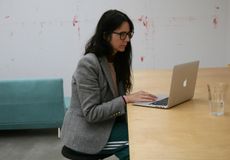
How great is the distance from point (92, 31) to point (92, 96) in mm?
2556

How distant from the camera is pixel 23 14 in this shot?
13.5 ft

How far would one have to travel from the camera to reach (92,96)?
1.69 metres

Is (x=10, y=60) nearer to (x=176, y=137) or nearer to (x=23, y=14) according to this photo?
(x=23, y=14)

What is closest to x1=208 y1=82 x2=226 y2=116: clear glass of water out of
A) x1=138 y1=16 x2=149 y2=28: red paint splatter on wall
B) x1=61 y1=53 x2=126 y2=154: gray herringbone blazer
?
x1=61 y1=53 x2=126 y2=154: gray herringbone blazer

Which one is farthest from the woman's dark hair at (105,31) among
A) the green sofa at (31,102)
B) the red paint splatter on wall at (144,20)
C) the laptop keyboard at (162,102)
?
the red paint splatter on wall at (144,20)

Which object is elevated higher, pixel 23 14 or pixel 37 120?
pixel 23 14

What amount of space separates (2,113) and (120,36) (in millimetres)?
2083

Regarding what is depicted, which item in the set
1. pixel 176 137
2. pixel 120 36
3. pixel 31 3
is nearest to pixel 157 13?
pixel 31 3

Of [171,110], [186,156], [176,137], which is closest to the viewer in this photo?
[186,156]

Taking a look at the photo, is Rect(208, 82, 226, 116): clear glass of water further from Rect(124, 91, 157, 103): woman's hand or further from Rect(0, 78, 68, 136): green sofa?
Rect(0, 78, 68, 136): green sofa

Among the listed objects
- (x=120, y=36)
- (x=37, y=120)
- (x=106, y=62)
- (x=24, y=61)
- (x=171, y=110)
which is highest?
(x=120, y=36)

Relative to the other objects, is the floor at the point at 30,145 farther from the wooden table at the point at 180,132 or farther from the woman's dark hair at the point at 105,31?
the wooden table at the point at 180,132

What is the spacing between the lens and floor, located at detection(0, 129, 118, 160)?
3104mm

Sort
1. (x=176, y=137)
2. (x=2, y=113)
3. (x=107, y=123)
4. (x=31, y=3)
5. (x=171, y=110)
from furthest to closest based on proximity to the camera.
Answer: (x=31, y=3)
(x=2, y=113)
(x=107, y=123)
(x=171, y=110)
(x=176, y=137)
